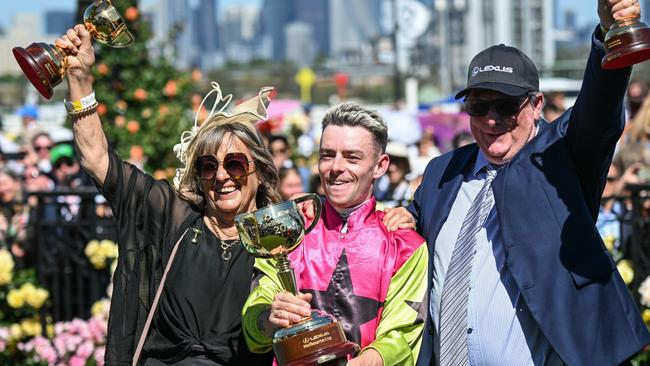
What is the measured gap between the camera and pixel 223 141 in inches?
182

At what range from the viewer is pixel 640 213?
7.61m

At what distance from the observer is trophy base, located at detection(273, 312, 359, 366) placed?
383 cm

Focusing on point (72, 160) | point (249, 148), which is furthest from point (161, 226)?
point (72, 160)

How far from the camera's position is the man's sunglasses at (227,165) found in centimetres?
455

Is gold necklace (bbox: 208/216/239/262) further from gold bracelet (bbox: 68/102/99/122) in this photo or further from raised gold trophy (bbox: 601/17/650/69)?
raised gold trophy (bbox: 601/17/650/69)

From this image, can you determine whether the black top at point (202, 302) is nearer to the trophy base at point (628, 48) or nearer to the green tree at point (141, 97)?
the trophy base at point (628, 48)

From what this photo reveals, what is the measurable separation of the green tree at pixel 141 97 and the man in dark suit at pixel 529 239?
774 cm

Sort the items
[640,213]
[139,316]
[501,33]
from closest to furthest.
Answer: [139,316]
[640,213]
[501,33]

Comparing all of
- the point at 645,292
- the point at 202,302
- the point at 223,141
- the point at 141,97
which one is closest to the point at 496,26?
the point at 141,97

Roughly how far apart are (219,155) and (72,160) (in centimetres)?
737

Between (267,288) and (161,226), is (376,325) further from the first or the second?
(161,226)

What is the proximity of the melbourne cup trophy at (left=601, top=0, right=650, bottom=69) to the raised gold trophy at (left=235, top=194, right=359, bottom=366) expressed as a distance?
1.24 meters

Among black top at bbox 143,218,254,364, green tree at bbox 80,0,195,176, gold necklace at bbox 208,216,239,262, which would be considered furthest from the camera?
green tree at bbox 80,0,195,176

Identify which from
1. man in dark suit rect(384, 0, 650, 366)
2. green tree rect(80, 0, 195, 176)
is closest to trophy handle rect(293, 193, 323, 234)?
man in dark suit rect(384, 0, 650, 366)
